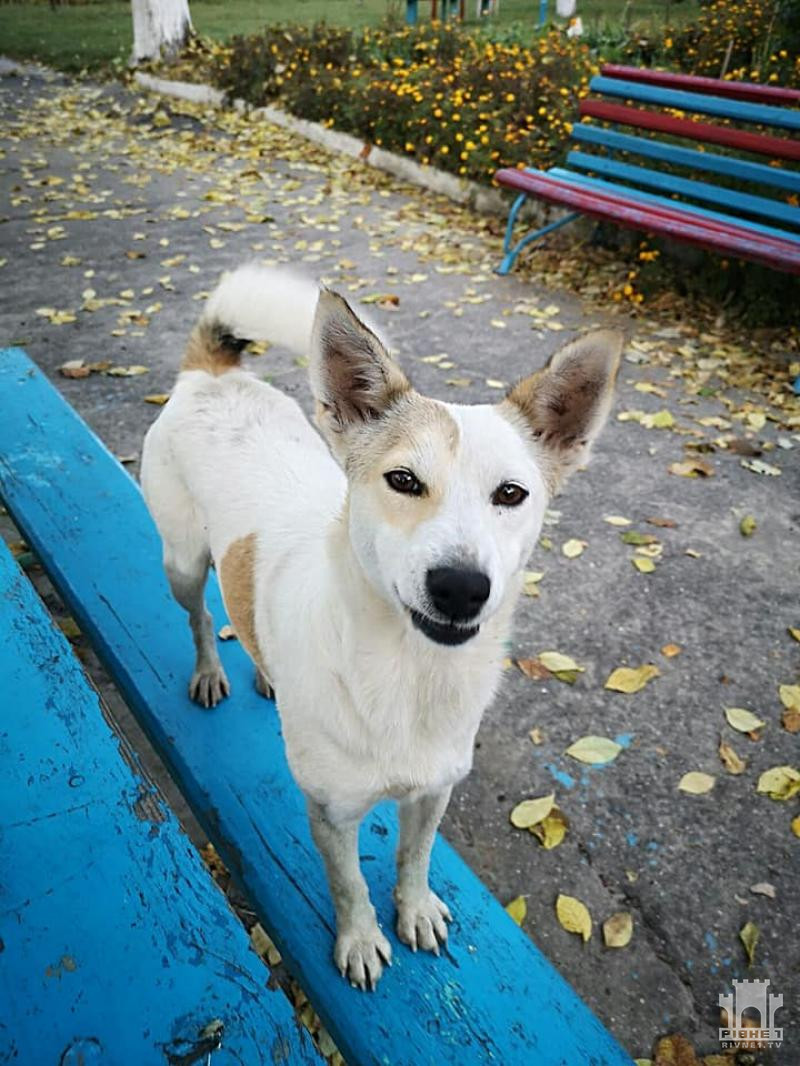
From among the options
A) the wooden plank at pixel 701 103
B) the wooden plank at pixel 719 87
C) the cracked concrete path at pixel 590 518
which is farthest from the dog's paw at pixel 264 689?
the wooden plank at pixel 719 87

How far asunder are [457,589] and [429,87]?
890 cm

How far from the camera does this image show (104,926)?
141cm

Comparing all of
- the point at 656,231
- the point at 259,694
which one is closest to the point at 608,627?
the point at 259,694

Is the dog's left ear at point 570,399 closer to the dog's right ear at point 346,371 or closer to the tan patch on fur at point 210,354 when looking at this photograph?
the dog's right ear at point 346,371

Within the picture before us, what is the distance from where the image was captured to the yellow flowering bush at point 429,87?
25.1ft

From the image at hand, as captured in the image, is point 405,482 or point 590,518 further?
point 590,518

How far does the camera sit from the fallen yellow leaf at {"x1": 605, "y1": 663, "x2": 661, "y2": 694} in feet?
9.79

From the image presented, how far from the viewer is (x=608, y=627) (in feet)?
10.7

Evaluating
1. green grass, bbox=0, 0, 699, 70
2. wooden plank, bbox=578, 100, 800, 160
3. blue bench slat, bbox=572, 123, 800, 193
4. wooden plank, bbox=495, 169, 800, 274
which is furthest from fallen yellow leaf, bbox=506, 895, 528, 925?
green grass, bbox=0, 0, 699, 70

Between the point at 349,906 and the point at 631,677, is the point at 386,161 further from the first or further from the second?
the point at 349,906

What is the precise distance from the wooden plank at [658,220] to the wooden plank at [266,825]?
4.23m

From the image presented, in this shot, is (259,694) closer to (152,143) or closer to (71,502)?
(71,502)

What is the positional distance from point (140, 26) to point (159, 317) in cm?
1140

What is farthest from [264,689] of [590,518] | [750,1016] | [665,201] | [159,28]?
[159,28]
